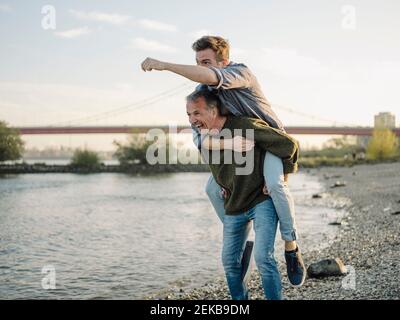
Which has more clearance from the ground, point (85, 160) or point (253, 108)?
point (253, 108)

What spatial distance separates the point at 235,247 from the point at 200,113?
881mm

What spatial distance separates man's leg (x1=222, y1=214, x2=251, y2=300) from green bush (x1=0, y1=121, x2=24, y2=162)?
149ft

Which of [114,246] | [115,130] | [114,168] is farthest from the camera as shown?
[114,168]

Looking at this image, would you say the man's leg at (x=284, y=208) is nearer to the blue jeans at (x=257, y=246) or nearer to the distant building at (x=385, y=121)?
the blue jeans at (x=257, y=246)

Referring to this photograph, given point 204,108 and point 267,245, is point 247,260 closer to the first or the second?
point 267,245

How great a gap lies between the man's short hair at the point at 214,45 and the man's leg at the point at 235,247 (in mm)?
997

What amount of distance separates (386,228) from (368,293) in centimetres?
524

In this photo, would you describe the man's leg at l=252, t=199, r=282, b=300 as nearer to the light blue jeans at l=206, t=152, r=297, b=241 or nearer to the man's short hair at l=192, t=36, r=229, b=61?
the light blue jeans at l=206, t=152, r=297, b=241

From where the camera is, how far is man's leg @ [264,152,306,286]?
9.65ft

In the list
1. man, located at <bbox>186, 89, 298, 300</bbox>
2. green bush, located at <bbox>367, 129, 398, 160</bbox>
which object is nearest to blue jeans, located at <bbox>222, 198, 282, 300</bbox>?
man, located at <bbox>186, 89, 298, 300</bbox>

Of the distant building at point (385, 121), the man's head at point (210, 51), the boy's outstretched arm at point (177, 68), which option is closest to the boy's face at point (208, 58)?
the man's head at point (210, 51)

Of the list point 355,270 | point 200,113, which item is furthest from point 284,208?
point 355,270

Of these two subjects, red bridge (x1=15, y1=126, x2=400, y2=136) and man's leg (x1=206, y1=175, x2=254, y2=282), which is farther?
red bridge (x1=15, y1=126, x2=400, y2=136)

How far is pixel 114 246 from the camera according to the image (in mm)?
10172
